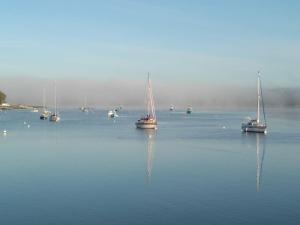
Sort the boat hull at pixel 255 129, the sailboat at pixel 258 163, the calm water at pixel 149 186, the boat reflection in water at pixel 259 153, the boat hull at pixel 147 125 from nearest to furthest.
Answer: the calm water at pixel 149 186, the sailboat at pixel 258 163, the boat reflection in water at pixel 259 153, the boat hull at pixel 255 129, the boat hull at pixel 147 125

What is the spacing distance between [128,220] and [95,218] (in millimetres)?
2387

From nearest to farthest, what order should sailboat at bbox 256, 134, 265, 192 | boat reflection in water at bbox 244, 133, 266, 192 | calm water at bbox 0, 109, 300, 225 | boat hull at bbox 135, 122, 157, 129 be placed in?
1. calm water at bbox 0, 109, 300, 225
2. sailboat at bbox 256, 134, 265, 192
3. boat reflection in water at bbox 244, 133, 266, 192
4. boat hull at bbox 135, 122, 157, 129

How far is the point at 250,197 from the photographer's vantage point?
4184 cm

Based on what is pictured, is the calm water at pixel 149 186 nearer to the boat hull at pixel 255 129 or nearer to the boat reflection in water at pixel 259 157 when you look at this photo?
the boat reflection in water at pixel 259 157

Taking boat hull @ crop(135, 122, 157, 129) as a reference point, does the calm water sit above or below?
above

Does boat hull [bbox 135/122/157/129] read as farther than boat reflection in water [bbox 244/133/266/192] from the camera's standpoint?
Yes

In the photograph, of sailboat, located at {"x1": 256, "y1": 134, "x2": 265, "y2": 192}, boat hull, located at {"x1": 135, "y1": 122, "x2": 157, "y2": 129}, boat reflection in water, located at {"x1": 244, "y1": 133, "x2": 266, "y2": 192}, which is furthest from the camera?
boat hull, located at {"x1": 135, "y1": 122, "x2": 157, "y2": 129}

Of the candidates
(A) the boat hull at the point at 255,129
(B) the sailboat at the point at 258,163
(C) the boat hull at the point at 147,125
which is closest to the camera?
(B) the sailboat at the point at 258,163

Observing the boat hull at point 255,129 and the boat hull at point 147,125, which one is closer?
the boat hull at point 255,129

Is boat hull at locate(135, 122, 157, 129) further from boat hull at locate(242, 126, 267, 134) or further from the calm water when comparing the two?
the calm water

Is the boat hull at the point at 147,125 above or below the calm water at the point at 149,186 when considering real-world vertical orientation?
below

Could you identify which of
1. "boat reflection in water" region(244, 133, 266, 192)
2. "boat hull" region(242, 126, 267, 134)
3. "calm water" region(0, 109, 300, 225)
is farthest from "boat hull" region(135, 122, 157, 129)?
"calm water" region(0, 109, 300, 225)

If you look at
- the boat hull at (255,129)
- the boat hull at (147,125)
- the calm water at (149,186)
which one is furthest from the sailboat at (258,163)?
the boat hull at (147,125)

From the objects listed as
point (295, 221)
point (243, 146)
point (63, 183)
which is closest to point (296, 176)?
point (295, 221)
